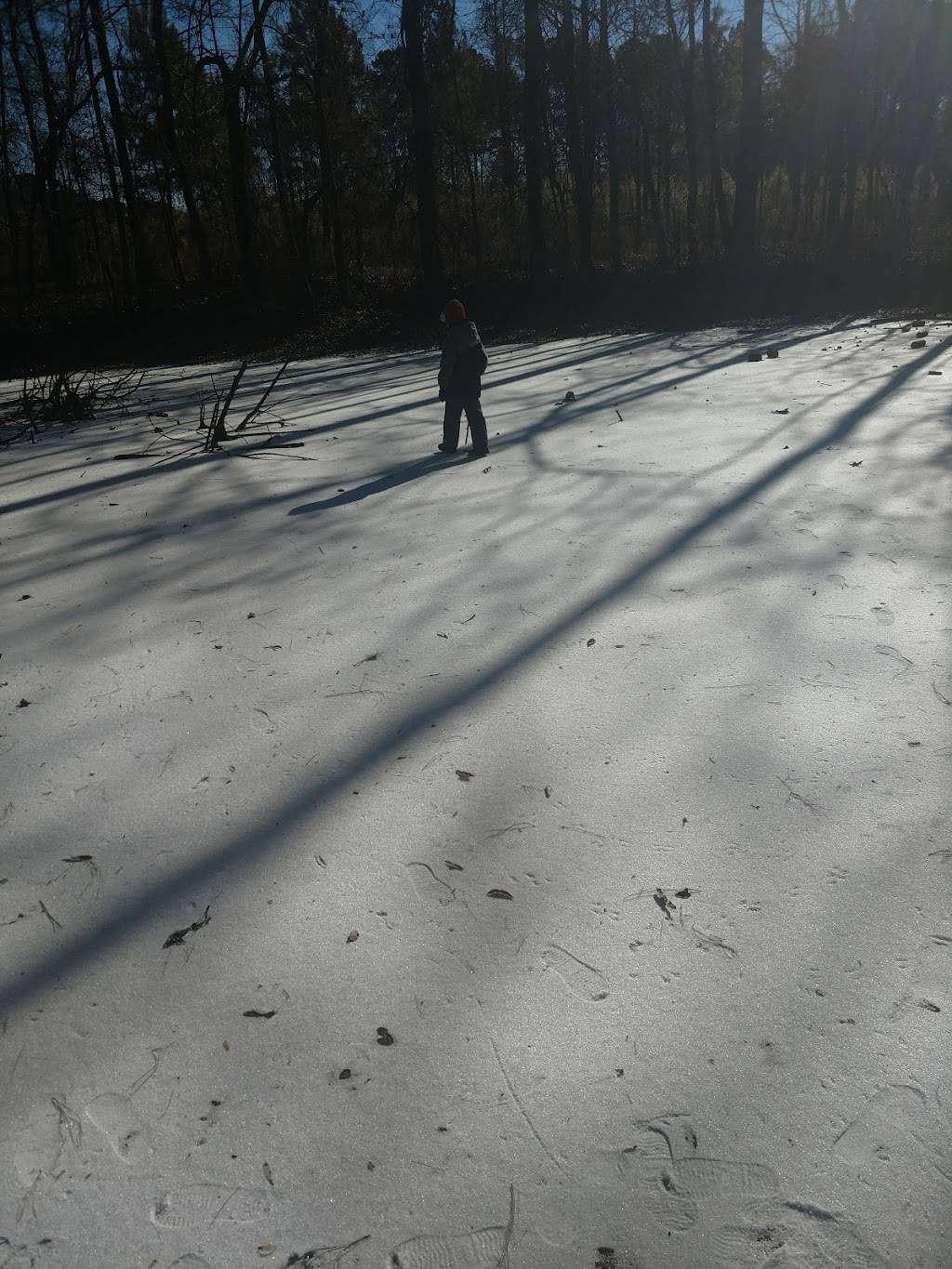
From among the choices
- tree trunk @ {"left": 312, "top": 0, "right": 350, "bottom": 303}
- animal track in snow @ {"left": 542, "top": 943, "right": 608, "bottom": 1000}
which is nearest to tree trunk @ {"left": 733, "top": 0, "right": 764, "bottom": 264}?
tree trunk @ {"left": 312, "top": 0, "right": 350, "bottom": 303}

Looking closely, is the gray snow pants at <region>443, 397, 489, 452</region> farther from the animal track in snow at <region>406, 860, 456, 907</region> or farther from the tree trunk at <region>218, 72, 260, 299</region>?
the tree trunk at <region>218, 72, 260, 299</region>

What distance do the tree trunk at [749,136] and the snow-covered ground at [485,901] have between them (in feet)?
58.3

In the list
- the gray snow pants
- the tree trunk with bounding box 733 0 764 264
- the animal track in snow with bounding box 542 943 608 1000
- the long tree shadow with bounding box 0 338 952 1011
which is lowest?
the animal track in snow with bounding box 542 943 608 1000

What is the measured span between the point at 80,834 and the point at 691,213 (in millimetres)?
27621

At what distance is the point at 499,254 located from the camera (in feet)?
100

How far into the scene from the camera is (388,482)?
653 cm

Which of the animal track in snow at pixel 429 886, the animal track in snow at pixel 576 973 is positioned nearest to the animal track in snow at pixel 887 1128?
the animal track in snow at pixel 576 973

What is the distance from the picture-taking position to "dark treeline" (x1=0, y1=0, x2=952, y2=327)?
21422 millimetres

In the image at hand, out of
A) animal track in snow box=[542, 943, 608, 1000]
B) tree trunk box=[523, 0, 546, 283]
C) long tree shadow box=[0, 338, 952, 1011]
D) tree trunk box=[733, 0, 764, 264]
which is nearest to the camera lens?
animal track in snow box=[542, 943, 608, 1000]

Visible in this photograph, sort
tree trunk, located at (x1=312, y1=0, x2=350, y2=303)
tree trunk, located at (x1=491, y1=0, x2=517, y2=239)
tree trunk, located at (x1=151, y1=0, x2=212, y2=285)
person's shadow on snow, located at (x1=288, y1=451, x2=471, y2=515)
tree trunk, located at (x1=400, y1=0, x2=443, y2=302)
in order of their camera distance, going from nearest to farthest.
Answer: person's shadow on snow, located at (x1=288, y1=451, x2=471, y2=515), tree trunk, located at (x1=400, y1=0, x2=443, y2=302), tree trunk, located at (x1=312, y1=0, x2=350, y2=303), tree trunk, located at (x1=151, y1=0, x2=212, y2=285), tree trunk, located at (x1=491, y1=0, x2=517, y2=239)

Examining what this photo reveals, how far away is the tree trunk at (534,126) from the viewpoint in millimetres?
20719

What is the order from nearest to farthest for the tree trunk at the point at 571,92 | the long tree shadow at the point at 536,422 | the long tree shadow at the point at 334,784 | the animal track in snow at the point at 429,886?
the long tree shadow at the point at 334,784 < the animal track in snow at the point at 429,886 < the long tree shadow at the point at 536,422 < the tree trunk at the point at 571,92

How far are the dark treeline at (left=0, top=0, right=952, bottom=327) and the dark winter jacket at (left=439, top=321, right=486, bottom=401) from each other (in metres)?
14.1

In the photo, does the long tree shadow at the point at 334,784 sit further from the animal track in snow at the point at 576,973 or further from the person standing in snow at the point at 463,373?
the person standing in snow at the point at 463,373
